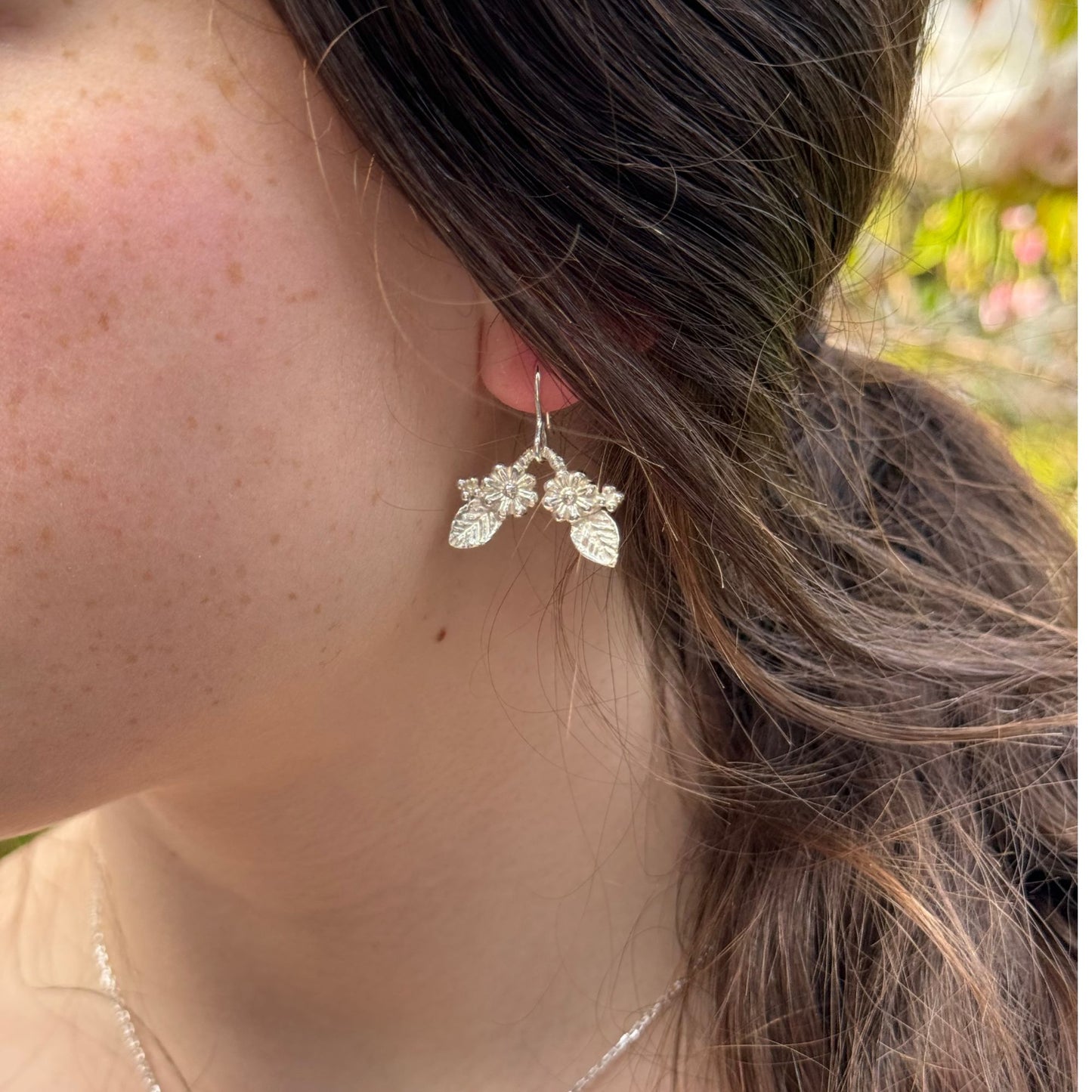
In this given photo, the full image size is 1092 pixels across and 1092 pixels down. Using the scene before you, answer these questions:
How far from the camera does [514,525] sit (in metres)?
1.21

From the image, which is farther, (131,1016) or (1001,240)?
(1001,240)

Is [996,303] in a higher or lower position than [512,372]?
higher

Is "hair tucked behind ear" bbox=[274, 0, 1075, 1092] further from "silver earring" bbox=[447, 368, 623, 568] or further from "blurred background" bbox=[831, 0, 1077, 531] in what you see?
"blurred background" bbox=[831, 0, 1077, 531]

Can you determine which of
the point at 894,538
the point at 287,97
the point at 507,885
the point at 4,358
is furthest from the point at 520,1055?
the point at 287,97

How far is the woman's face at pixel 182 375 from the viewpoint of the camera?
88 cm

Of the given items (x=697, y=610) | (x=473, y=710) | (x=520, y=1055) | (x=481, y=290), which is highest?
(x=481, y=290)

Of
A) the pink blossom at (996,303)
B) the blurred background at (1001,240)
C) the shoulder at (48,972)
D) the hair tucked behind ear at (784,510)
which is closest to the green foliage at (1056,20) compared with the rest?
the blurred background at (1001,240)

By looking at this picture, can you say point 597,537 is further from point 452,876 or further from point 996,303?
point 996,303

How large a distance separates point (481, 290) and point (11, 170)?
38cm

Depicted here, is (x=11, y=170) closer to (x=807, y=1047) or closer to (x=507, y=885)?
(x=507, y=885)

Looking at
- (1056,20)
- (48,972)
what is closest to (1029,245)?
(1056,20)

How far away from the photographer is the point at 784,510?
1.31m

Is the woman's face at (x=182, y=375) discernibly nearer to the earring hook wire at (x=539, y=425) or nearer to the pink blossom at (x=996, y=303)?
the earring hook wire at (x=539, y=425)

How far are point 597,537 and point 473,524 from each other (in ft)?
0.39
